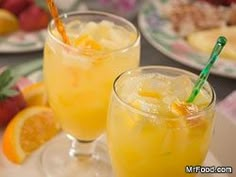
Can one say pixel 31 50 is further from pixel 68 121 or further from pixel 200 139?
pixel 200 139

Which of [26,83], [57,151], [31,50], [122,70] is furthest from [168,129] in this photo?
[31,50]

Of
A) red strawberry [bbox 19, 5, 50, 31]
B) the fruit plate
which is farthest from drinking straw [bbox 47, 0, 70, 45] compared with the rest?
red strawberry [bbox 19, 5, 50, 31]

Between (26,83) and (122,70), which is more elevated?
(122,70)

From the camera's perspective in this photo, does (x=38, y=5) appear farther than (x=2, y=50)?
Yes

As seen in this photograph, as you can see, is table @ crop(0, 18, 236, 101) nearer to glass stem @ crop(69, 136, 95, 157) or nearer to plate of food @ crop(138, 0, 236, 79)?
plate of food @ crop(138, 0, 236, 79)

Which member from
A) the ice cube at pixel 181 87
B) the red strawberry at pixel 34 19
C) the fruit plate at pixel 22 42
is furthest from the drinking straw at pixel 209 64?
the red strawberry at pixel 34 19

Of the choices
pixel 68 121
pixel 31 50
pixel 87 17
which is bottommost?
pixel 31 50

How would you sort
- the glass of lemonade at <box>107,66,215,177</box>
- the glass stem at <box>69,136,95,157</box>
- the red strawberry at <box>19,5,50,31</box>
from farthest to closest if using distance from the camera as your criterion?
1. the red strawberry at <box>19,5,50,31</box>
2. the glass stem at <box>69,136,95,157</box>
3. the glass of lemonade at <box>107,66,215,177</box>
